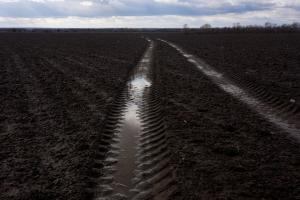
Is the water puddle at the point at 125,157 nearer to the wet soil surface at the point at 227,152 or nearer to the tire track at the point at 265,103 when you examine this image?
the wet soil surface at the point at 227,152

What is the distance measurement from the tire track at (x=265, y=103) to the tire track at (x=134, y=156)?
8.74ft

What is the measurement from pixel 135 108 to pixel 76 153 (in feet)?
12.3

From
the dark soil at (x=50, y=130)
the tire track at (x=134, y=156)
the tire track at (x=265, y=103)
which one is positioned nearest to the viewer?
the tire track at (x=134, y=156)

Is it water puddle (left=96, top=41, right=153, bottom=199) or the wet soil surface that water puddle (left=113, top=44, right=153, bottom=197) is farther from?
the wet soil surface

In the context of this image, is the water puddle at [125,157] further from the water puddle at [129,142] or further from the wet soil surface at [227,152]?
the wet soil surface at [227,152]

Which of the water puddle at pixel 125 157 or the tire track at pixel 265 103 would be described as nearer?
the water puddle at pixel 125 157

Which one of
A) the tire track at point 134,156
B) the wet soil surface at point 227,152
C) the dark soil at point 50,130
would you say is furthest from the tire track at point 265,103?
the dark soil at point 50,130

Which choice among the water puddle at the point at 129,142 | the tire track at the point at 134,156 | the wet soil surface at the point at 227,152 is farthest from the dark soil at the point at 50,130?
the wet soil surface at the point at 227,152

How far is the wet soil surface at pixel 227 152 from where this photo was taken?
17.5ft

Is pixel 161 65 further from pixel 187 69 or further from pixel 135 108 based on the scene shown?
pixel 135 108

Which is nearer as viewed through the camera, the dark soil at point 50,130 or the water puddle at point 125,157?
the water puddle at point 125,157

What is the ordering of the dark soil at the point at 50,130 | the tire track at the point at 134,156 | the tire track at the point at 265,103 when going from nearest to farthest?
the tire track at the point at 134,156 < the dark soil at the point at 50,130 < the tire track at the point at 265,103

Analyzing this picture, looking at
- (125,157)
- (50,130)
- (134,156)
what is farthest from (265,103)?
(50,130)

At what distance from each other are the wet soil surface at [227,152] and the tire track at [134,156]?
22 cm
